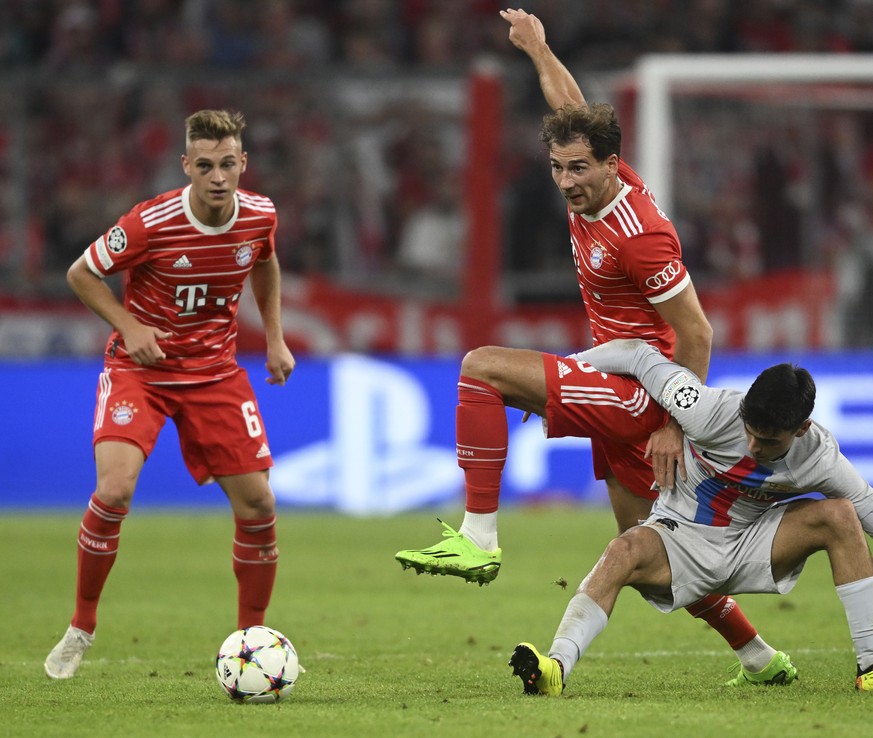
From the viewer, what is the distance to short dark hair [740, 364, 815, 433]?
5598 mm

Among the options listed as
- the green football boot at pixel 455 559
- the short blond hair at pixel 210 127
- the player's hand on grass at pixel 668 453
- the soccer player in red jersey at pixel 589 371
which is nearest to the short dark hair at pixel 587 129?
the soccer player in red jersey at pixel 589 371

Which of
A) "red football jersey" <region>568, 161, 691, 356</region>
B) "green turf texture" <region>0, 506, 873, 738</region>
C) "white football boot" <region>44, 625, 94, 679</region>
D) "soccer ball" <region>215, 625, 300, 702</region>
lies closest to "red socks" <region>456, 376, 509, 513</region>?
"red football jersey" <region>568, 161, 691, 356</region>

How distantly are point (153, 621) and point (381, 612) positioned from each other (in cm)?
131

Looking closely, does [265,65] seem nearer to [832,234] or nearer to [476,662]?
[832,234]

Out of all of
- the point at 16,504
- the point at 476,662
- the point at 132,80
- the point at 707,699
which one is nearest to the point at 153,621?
the point at 476,662

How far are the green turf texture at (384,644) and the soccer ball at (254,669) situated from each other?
0.10 metres

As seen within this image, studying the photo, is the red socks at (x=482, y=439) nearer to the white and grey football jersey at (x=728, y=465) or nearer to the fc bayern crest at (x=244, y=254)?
the white and grey football jersey at (x=728, y=465)

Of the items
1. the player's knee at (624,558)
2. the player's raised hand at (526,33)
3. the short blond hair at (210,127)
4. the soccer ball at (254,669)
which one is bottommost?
the soccer ball at (254,669)

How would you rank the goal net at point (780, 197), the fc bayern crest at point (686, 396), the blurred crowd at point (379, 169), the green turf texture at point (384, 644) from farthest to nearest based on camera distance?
the blurred crowd at point (379, 169)
the goal net at point (780, 197)
the fc bayern crest at point (686, 396)
the green turf texture at point (384, 644)

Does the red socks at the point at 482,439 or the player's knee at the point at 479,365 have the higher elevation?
the player's knee at the point at 479,365

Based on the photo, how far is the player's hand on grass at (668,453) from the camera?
6117mm

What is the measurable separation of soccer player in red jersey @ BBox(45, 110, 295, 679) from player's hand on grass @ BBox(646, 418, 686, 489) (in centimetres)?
190

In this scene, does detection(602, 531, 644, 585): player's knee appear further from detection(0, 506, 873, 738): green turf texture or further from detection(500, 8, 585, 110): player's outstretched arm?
detection(500, 8, 585, 110): player's outstretched arm

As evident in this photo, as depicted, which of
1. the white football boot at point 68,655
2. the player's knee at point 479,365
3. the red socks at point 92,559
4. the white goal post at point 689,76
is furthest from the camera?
the white goal post at point 689,76
